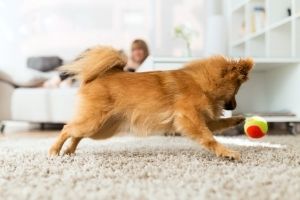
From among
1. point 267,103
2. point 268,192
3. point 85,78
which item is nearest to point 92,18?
point 267,103

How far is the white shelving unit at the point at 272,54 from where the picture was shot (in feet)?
9.81

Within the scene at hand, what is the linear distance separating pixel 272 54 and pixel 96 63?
198 cm

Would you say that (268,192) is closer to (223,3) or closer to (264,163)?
(264,163)

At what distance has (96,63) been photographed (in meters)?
1.84

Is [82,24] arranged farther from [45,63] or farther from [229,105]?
[229,105]

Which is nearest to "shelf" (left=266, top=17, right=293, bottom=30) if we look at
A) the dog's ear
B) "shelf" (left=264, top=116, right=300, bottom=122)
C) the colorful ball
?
"shelf" (left=264, top=116, right=300, bottom=122)

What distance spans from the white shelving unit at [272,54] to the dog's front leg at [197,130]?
1320 mm

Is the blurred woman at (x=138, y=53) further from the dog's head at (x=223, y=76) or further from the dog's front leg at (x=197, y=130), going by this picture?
the dog's front leg at (x=197, y=130)

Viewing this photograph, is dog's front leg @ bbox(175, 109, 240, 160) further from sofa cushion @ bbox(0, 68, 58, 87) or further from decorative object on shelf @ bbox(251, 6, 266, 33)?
sofa cushion @ bbox(0, 68, 58, 87)

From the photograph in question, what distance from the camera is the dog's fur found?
176 centimetres

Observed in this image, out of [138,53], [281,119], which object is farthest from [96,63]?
[138,53]

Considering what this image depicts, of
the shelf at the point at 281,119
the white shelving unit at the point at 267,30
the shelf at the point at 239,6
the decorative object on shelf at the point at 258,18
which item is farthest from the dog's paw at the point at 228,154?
the shelf at the point at 239,6

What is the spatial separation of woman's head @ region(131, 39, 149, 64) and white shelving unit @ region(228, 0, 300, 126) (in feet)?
2.97

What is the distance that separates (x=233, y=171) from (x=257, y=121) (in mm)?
802
